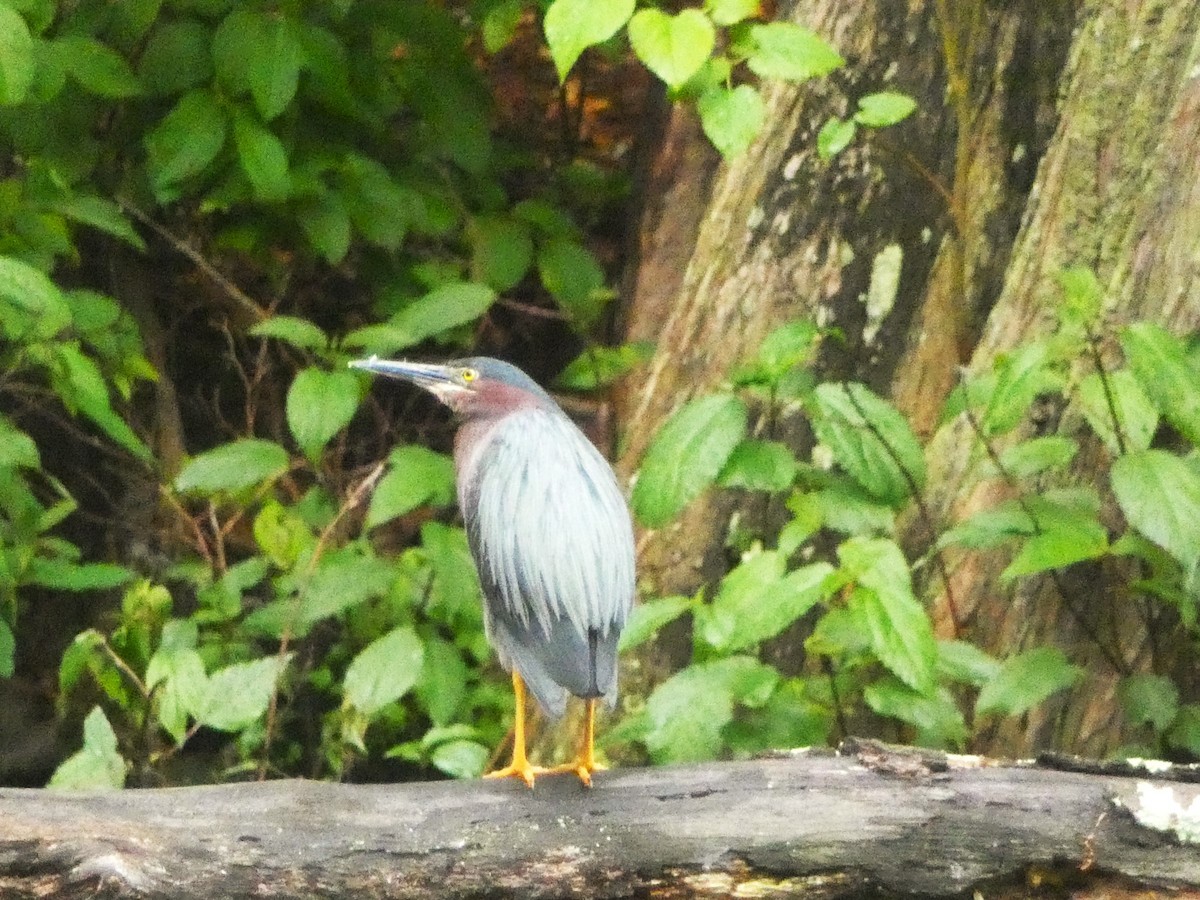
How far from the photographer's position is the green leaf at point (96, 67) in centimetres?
336

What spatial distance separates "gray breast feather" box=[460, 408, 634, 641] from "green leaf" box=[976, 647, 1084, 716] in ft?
2.26

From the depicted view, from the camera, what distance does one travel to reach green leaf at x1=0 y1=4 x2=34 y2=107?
2752 mm

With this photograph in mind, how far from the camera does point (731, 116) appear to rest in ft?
8.48

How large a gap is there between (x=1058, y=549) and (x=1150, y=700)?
0.40m

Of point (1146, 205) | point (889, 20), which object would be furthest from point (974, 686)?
point (889, 20)

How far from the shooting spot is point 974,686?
116 inches

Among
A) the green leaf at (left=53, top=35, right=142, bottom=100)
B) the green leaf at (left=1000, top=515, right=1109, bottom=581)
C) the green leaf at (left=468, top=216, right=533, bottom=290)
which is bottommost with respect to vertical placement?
the green leaf at (left=1000, top=515, right=1109, bottom=581)

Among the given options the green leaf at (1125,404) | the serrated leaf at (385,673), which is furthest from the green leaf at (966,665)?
the serrated leaf at (385,673)

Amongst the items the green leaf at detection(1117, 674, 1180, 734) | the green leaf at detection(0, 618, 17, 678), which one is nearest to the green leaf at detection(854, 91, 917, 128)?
the green leaf at detection(1117, 674, 1180, 734)

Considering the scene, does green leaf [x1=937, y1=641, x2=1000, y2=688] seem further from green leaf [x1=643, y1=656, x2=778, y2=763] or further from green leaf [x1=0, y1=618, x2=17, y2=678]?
green leaf [x1=0, y1=618, x2=17, y2=678]

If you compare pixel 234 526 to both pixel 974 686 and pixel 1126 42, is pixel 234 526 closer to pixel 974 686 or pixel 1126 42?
pixel 974 686

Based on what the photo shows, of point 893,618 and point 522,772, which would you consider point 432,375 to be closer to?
point 522,772

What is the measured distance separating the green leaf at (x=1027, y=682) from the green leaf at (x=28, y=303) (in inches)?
75.0

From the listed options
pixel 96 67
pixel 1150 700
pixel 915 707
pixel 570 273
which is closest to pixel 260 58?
pixel 96 67
